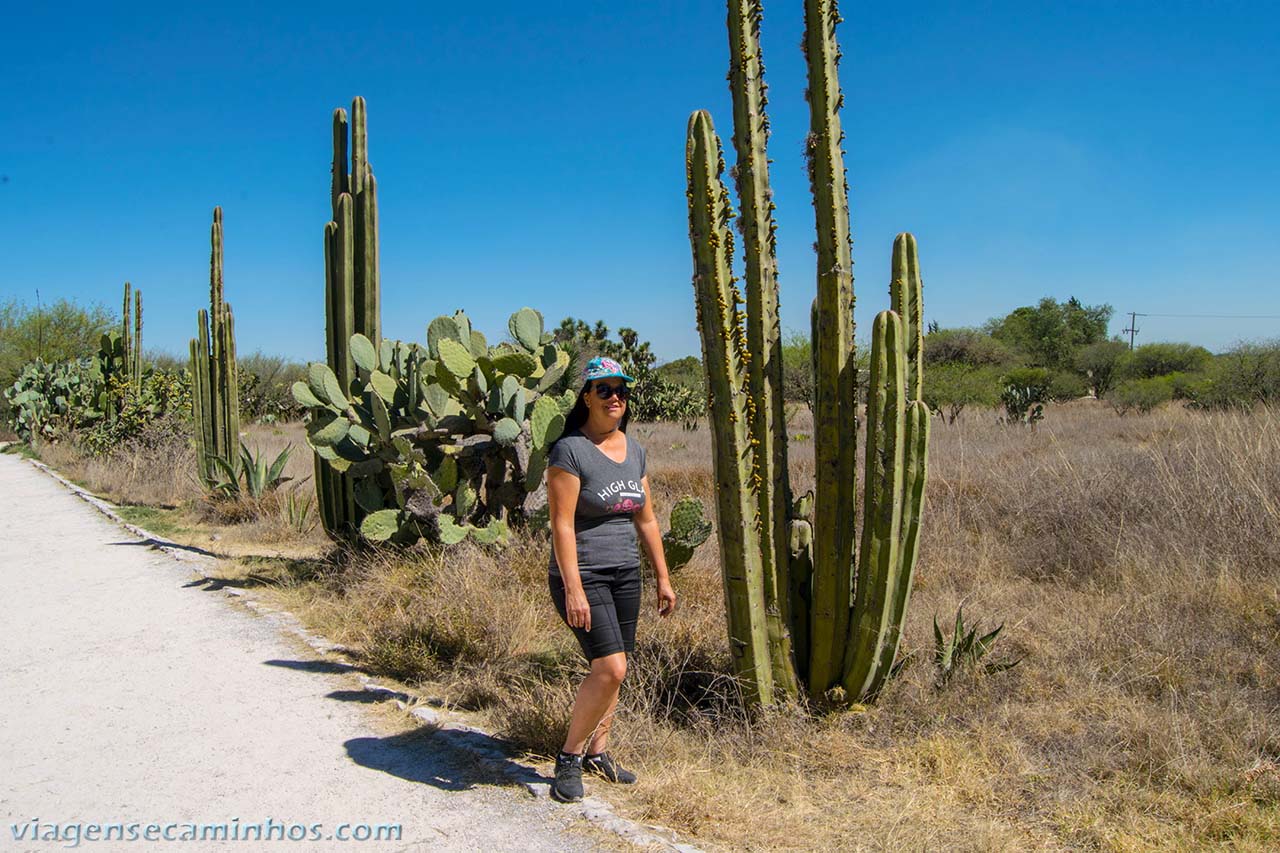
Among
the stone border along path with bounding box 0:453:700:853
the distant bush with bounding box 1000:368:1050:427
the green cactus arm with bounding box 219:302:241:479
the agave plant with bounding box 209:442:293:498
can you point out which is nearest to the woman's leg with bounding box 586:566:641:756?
the stone border along path with bounding box 0:453:700:853

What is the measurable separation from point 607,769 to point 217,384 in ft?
37.1

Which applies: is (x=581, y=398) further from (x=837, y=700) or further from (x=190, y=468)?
(x=190, y=468)

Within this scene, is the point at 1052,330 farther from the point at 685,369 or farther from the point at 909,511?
the point at 909,511

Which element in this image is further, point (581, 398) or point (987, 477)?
point (987, 477)

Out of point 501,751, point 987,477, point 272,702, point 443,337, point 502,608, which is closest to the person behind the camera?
point 501,751

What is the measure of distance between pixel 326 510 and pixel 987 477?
21.9ft

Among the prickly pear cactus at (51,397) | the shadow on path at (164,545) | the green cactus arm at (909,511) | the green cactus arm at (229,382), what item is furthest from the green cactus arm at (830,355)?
the prickly pear cactus at (51,397)

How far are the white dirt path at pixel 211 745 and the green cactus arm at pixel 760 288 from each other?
1392 millimetres

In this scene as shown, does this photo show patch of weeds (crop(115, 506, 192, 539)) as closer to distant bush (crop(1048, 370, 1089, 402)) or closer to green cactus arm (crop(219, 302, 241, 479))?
green cactus arm (crop(219, 302, 241, 479))

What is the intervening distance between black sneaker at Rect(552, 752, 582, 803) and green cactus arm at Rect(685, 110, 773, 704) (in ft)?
3.23

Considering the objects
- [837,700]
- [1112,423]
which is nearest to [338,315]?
[837,700]

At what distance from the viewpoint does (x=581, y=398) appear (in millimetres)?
3943

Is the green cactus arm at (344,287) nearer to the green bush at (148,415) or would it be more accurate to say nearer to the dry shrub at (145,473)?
the dry shrub at (145,473)

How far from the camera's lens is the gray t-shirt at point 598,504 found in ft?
12.5
